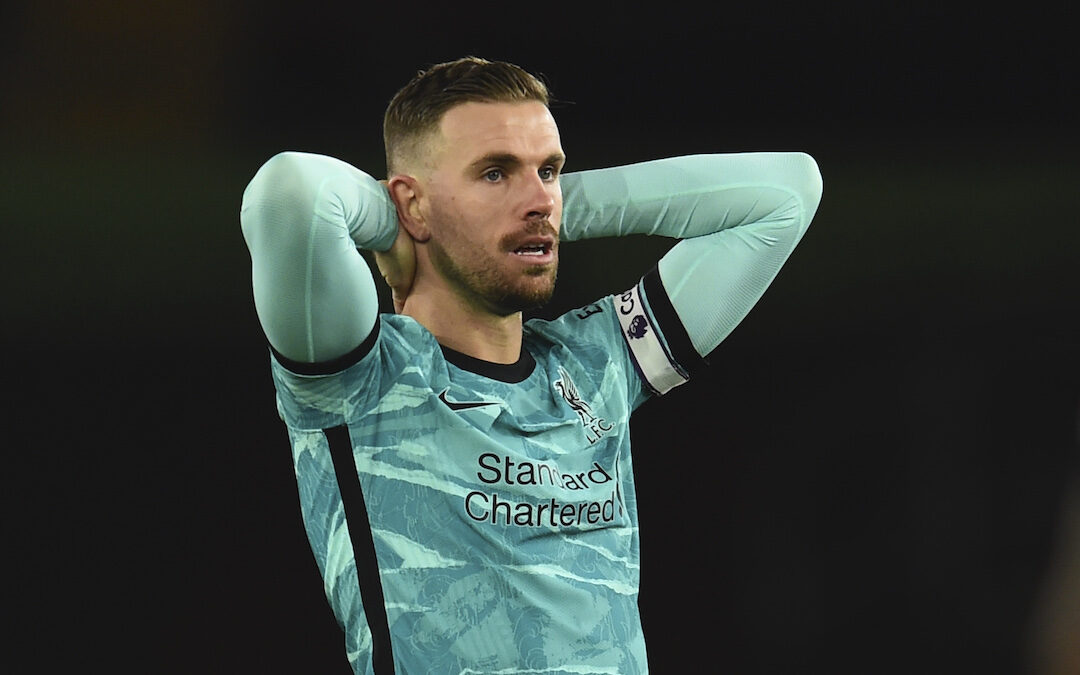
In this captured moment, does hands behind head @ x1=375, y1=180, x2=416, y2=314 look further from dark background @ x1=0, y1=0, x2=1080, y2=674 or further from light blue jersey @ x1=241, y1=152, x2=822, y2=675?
dark background @ x1=0, y1=0, x2=1080, y2=674

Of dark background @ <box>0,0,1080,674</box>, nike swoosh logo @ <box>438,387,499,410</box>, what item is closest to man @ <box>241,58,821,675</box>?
nike swoosh logo @ <box>438,387,499,410</box>

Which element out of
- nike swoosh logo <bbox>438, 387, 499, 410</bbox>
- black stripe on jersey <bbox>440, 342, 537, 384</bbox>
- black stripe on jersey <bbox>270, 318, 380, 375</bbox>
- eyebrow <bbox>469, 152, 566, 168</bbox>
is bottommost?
nike swoosh logo <bbox>438, 387, 499, 410</bbox>

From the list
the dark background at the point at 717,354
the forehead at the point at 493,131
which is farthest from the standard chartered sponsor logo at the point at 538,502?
the dark background at the point at 717,354

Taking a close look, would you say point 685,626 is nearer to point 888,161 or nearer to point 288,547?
point 288,547

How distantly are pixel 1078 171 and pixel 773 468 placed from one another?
89 cm

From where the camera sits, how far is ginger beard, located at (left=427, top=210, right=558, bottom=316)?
4.58 ft

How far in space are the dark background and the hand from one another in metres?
0.99

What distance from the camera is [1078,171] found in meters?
2.70

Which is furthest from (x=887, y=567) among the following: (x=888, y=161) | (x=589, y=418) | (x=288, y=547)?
(x=589, y=418)

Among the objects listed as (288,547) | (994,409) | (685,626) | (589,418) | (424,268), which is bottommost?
(685,626)

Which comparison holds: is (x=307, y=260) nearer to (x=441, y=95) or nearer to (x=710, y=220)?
(x=441, y=95)

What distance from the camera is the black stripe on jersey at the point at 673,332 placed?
5.12ft

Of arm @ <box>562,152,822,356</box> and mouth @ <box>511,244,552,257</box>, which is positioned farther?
arm @ <box>562,152,822,356</box>

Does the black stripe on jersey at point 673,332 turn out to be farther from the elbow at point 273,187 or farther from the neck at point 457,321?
the elbow at point 273,187
